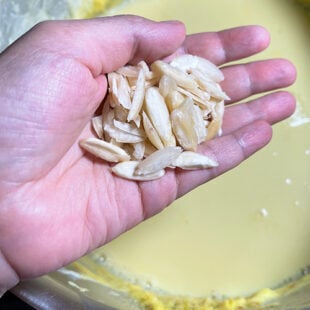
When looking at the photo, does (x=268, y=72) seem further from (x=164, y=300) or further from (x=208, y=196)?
(x=164, y=300)

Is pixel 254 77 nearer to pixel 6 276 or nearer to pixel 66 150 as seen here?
pixel 66 150

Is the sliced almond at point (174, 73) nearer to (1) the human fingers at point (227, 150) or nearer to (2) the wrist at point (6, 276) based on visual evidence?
(1) the human fingers at point (227, 150)

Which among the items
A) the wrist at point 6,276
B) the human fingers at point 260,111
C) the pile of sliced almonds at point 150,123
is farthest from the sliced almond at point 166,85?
the wrist at point 6,276

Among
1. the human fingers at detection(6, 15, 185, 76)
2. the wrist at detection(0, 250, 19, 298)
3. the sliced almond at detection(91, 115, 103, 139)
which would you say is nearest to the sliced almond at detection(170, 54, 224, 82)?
the human fingers at detection(6, 15, 185, 76)

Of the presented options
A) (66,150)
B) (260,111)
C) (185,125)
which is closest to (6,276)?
(66,150)

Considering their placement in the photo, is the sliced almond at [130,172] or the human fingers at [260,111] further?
the human fingers at [260,111]

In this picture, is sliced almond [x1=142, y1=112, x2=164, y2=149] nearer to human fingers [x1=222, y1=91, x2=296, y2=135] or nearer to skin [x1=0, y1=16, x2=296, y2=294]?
skin [x1=0, y1=16, x2=296, y2=294]

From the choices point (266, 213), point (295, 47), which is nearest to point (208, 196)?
point (266, 213)
